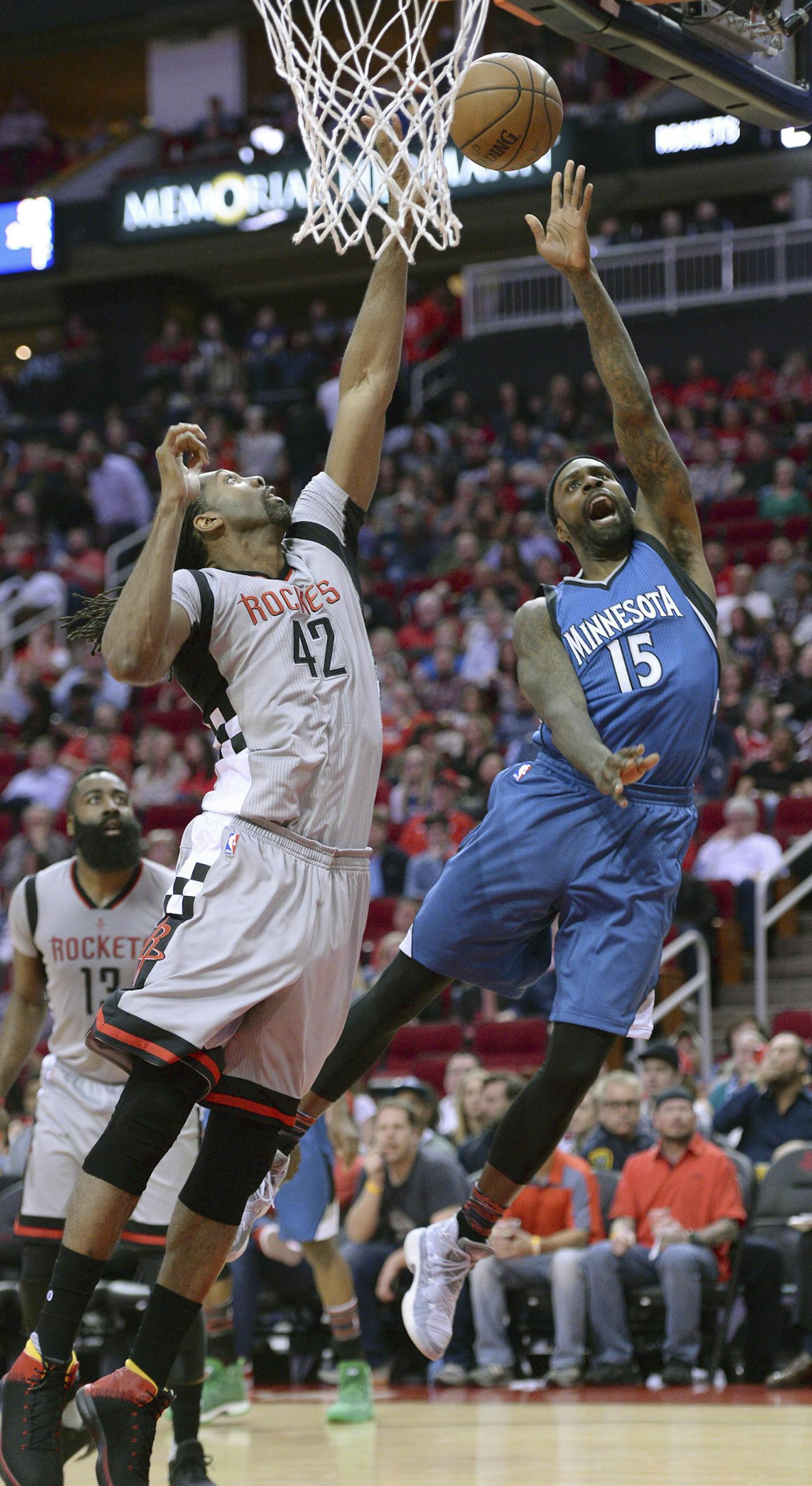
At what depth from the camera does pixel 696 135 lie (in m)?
20.8

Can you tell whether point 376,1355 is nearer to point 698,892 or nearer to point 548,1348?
point 548,1348

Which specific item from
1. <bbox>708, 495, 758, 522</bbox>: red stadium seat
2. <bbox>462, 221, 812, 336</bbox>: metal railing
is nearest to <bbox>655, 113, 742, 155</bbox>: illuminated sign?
<bbox>462, 221, 812, 336</bbox>: metal railing

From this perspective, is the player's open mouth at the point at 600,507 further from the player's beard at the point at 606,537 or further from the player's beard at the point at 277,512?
the player's beard at the point at 277,512

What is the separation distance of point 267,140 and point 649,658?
62.7 feet

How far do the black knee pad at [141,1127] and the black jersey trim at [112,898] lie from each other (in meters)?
2.11

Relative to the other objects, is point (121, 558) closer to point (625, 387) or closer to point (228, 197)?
point (228, 197)

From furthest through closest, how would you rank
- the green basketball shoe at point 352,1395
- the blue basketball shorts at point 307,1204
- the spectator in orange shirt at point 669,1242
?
the spectator in orange shirt at point 669,1242 < the blue basketball shorts at point 307,1204 < the green basketball shoe at point 352,1395

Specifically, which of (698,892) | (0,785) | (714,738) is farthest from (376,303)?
(0,785)

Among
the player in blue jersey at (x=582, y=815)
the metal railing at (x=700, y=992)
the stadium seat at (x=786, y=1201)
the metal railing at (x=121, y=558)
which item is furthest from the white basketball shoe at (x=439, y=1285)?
the metal railing at (x=121, y=558)

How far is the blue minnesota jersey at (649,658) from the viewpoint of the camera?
204 inches

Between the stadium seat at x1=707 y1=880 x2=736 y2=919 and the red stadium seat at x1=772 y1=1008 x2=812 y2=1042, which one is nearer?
the red stadium seat at x1=772 y1=1008 x2=812 y2=1042

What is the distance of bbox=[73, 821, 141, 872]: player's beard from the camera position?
20.8 ft

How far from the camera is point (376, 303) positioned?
4.99 meters

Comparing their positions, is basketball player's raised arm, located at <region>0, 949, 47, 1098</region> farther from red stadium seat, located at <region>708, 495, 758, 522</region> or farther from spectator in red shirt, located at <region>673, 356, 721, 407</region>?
spectator in red shirt, located at <region>673, 356, 721, 407</region>
